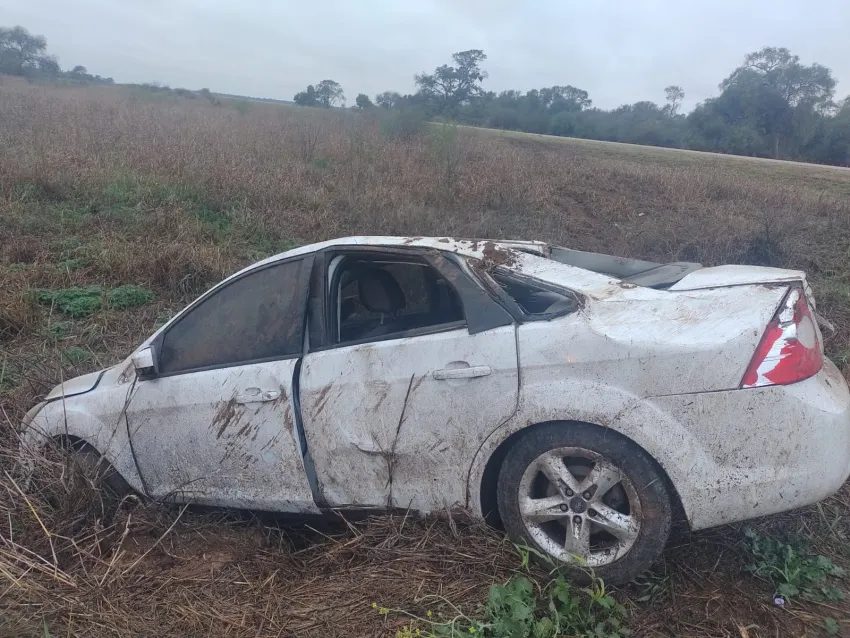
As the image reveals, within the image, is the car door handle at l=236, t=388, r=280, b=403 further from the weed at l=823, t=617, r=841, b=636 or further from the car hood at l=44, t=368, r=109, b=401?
the weed at l=823, t=617, r=841, b=636

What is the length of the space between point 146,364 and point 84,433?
645 millimetres

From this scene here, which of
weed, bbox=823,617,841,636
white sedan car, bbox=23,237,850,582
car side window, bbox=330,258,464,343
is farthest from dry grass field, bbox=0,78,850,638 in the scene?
car side window, bbox=330,258,464,343

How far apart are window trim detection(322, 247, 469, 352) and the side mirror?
949 mm

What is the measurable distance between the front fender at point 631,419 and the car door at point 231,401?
1.20 meters

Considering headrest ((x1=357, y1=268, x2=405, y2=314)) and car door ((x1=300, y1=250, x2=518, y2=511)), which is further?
headrest ((x1=357, y1=268, x2=405, y2=314))

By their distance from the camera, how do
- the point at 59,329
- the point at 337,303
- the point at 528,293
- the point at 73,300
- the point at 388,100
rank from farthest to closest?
the point at 388,100, the point at 73,300, the point at 59,329, the point at 337,303, the point at 528,293

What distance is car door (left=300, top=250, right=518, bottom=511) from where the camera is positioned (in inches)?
112

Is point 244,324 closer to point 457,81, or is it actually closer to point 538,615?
point 538,615

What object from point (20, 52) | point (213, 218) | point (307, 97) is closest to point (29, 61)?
point (20, 52)

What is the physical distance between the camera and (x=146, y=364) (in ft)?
11.5

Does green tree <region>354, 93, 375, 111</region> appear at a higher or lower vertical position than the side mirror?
higher

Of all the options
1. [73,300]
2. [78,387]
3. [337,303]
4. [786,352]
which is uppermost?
[786,352]

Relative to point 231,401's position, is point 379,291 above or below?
above

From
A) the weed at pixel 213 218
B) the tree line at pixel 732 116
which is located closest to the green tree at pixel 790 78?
the tree line at pixel 732 116
